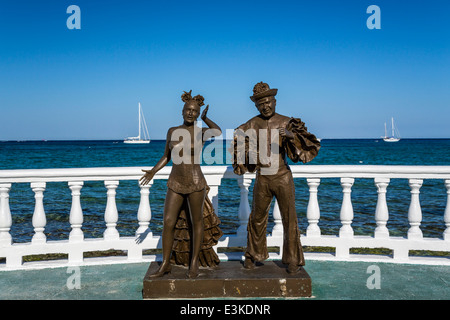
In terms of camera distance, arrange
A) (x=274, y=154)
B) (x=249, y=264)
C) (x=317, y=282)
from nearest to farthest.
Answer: (x=274, y=154), (x=249, y=264), (x=317, y=282)

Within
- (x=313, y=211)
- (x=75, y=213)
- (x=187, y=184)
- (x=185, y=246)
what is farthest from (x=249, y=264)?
(x=75, y=213)

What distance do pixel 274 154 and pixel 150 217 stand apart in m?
2.04

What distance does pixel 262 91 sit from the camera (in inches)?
152

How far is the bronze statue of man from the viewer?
153 inches

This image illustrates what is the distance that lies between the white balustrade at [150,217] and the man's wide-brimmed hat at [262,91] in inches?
55.8

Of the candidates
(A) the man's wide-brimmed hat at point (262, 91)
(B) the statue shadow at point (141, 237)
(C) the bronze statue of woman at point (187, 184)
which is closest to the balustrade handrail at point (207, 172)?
(B) the statue shadow at point (141, 237)

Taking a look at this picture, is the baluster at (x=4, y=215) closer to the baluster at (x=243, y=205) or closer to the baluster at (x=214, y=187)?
the baluster at (x=214, y=187)

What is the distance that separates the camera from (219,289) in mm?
3844

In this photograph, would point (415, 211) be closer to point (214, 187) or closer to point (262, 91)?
point (214, 187)

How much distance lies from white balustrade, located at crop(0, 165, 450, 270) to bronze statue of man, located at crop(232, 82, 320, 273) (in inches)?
42.0

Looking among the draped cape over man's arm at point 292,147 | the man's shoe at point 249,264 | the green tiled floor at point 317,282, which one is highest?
the draped cape over man's arm at point 292,147

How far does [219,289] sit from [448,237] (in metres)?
3.12

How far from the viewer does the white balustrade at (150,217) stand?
4.80 m

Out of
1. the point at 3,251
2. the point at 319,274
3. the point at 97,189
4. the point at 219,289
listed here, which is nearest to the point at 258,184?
the point at 219,289
